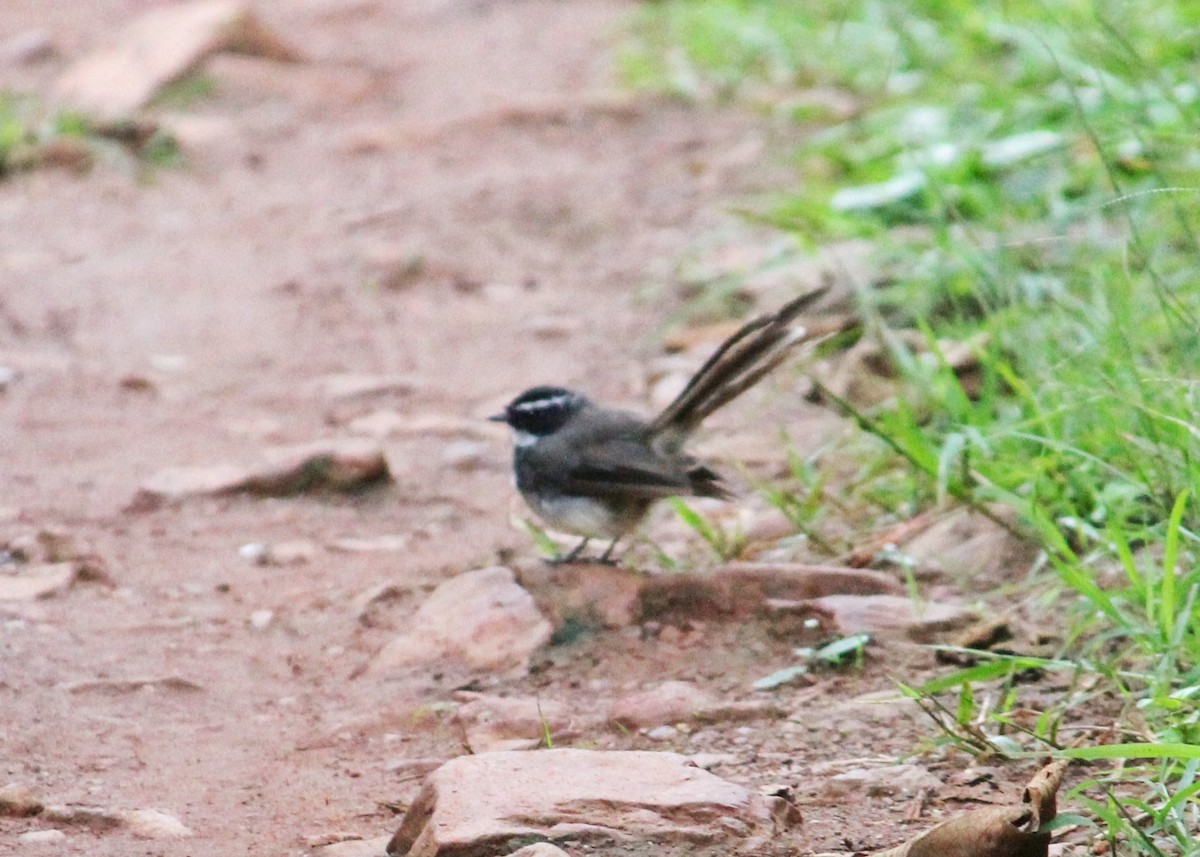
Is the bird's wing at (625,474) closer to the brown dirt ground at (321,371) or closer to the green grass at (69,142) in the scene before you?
the brown dirt ground at (321,371)

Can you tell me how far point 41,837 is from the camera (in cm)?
295

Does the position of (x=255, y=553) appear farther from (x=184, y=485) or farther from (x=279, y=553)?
(x=184, y=485)

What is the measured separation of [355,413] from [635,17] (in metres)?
6.29

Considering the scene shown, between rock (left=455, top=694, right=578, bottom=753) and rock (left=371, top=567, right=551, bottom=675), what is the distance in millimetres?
252

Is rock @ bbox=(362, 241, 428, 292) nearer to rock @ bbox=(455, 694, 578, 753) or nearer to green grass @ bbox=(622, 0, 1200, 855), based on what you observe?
green grass @ bbox=(622, 0, 1200, 855)

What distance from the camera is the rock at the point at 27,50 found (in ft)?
35.0

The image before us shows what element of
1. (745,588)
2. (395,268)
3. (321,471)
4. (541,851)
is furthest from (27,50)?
(541,851)

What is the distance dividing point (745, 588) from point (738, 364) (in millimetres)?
586

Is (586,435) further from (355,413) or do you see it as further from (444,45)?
(444,45)

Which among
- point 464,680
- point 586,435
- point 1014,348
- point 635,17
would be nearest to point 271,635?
point 464,680

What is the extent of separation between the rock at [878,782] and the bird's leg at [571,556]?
1.30 metres

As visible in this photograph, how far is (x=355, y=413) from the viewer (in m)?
5.92

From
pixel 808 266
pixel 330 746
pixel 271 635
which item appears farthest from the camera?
pixel 808 266

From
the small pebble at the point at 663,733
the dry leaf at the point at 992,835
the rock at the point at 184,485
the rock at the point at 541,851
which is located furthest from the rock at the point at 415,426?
the dry leaf at the point at 992,835
